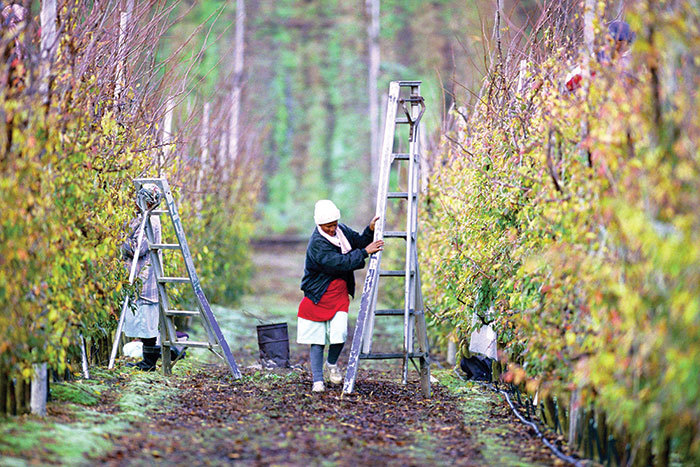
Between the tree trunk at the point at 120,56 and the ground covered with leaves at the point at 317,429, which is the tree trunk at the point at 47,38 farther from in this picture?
the ground covered with leaves at the point at 317,429

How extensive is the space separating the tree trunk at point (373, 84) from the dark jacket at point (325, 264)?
24334 mm

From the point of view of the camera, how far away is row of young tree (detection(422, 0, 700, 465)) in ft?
11.9

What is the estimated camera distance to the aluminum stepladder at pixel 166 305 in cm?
766

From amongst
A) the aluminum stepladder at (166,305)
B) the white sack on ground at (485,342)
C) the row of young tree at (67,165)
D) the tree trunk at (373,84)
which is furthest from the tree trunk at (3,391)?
the tree trunk at (373,84)

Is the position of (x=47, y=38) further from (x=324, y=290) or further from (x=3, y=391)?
(x=324, y=290)

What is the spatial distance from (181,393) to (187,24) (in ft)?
119

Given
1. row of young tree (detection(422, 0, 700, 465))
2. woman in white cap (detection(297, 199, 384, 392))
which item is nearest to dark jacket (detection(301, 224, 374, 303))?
woman in white cap (detection(297, 199, 384, 392))

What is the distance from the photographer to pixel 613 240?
14.3ft

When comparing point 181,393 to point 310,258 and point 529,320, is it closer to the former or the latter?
point 310,258

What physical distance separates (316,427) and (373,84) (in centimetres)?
3067

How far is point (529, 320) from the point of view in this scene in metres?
5.58

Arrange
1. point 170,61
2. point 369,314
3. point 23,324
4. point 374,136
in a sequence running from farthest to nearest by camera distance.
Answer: point 374,136 → point 170,61 → point 369,314 → point 23,324

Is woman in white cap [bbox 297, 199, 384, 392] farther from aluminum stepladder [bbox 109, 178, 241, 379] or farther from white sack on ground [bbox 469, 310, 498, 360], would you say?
white sack on ground [bbox 469, 310, 498, 360]

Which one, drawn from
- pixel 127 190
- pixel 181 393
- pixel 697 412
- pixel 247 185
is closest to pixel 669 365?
pixel 697 412
